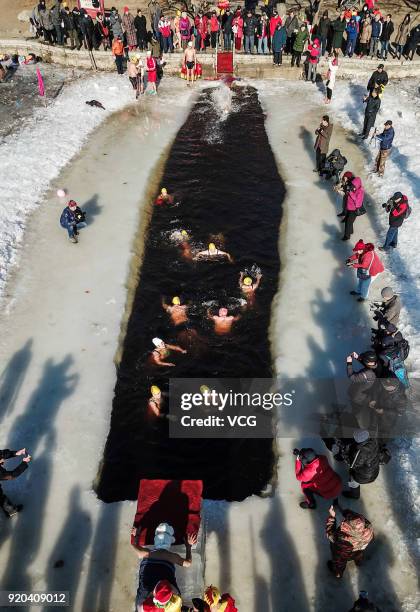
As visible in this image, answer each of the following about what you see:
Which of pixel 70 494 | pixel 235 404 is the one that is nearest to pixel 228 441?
pixel 235 404

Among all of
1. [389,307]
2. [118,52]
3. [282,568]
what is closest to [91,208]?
[389,307]

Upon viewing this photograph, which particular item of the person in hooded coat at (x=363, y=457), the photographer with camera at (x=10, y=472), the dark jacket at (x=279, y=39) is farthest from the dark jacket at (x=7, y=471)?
the dark jacket at (x=279, y=39)

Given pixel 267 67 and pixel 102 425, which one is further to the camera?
pixel 267 67

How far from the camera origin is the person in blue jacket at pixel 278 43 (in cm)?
2450

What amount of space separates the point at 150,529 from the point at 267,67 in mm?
25750

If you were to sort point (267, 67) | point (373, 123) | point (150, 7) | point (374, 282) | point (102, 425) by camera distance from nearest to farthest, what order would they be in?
point (102, 425), point (374, 282), point (373, 123), point (267, 67), point (150, 7)

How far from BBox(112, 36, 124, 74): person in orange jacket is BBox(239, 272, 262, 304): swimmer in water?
679 inches

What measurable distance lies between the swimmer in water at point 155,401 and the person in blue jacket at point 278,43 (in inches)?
855

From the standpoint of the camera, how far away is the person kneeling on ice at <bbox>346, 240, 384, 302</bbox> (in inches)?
475

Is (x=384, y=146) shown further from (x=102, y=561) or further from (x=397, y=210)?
(x=102, y=561)

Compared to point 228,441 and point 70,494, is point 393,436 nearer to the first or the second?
point 228,441

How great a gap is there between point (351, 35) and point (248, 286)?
19.0 m

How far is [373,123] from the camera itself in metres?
19.8

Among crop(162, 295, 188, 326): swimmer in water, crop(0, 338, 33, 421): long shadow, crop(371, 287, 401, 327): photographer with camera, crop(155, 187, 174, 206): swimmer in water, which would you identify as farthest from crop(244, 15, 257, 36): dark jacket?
crop(0, 338, 33, 421): long shadow
